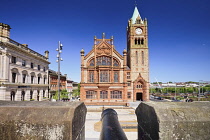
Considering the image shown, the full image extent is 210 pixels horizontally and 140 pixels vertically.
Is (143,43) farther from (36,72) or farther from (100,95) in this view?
(36,72)

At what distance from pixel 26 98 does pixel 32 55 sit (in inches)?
362

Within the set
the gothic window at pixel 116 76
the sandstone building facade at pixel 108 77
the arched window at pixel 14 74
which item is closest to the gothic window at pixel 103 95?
the sandstone building facade at pixel 108 77

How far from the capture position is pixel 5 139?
66.6 inches

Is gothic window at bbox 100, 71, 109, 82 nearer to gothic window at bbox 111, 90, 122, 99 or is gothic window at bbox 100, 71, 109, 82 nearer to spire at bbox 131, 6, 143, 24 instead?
gothic window at bbox 111, 90, 122, 99

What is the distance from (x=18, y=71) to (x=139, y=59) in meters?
30.6

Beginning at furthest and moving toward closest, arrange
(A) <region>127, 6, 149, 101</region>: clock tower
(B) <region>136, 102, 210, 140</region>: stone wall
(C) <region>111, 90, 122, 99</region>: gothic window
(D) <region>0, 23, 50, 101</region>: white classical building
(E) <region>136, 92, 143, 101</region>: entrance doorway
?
(E) <region>136, 92, 143, 101</region>: entrance doorway → (A) <region>127, 6, 149, 101</region>: clock tower → (C) <region>111, 90, 122, 99</region>: gothic window → (D) <region>0, 23, 50, 101</region>: white classical building → (B) <region>136, 102, 210, 140</region>: stone wall

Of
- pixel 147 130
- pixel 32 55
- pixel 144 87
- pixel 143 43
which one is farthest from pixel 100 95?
pixel 147 130

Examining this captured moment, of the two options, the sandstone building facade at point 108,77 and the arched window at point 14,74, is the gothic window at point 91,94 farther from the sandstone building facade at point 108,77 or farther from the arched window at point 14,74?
the arched window at point 14,74

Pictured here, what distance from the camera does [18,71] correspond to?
74.8ft

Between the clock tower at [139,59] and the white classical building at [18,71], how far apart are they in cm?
2538

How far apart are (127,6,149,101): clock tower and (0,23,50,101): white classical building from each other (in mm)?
25376

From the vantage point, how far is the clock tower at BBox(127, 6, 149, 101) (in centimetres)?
3653

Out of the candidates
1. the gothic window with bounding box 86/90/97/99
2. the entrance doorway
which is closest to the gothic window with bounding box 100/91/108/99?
the gothic window with bounding box 86/90/97/99

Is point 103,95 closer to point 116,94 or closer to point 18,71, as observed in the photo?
point 116,94
